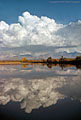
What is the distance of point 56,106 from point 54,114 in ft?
5.02

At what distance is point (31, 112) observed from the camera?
9398 mm

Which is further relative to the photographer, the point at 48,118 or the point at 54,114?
the point at 54,114

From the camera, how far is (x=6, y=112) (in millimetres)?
9422

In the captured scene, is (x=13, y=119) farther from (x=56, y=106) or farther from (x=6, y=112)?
(x=56, y=106)

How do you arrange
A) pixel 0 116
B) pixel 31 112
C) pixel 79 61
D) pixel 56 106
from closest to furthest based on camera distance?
pixel 0 116 < pixel 31 112 < pixel 56 106 < pixel 79 61

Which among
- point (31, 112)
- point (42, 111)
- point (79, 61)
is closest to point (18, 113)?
point (31, 112)

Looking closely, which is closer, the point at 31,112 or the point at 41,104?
the point at 31,112

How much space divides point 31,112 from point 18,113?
0.74 m

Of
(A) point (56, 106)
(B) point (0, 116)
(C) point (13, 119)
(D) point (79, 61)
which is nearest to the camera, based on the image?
(C) point (13, 119)

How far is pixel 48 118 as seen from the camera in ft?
27.6

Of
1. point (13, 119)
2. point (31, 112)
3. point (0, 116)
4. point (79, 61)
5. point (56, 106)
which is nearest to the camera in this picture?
point (13, 119)

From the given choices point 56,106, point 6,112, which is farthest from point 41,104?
point 6,112

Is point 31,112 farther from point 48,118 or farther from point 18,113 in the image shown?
point 48,118

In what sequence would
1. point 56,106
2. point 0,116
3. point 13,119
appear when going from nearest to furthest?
1. point 13,119
2. point 0,116
3. point 56,106
